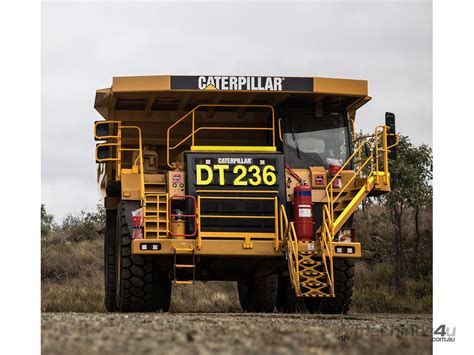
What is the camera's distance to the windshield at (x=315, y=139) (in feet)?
45.9

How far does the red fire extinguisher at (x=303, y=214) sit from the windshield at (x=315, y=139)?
80 cm

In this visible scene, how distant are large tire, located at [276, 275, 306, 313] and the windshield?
2.35m

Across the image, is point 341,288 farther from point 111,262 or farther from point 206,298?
point 206,298

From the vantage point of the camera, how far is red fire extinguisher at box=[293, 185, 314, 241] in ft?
42.8

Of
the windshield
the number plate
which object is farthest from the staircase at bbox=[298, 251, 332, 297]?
the windshield

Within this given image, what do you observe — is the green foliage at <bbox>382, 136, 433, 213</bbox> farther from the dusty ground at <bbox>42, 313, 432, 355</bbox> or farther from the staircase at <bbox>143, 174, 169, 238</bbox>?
the dusty ground at <bbox>42, 313, 432, 355</bbox>

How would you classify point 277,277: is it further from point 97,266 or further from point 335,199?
point 97,266

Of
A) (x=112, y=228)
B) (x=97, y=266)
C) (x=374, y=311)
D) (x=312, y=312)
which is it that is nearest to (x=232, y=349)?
(x=312, y=312)

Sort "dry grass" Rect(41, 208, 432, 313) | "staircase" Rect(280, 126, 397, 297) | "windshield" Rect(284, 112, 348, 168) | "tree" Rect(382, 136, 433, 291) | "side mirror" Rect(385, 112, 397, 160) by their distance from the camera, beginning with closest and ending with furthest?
1. "staircase" Rect(280, 126, 397, 297)
2. "side mirror" Rect(385, 112, 397, 160)
3. "windshield" Rect(284, 112, 348, 168)
4. "dry grass" Rect(41, 208, 432, 313)
5. "tree" Rect(382, 136, 433, 291)

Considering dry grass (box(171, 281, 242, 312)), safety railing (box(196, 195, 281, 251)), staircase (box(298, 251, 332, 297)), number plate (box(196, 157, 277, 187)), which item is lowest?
dry grass (box(171, 281, 242, 312))

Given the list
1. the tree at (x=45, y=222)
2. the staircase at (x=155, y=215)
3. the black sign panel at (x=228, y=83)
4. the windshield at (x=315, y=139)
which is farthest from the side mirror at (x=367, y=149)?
the tree at (x=45, y=222)
